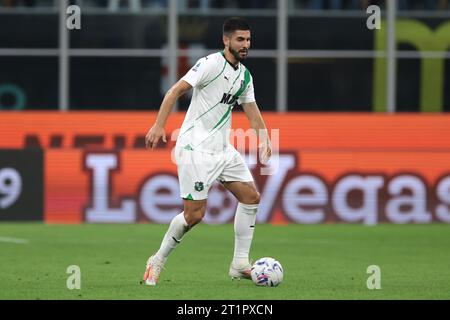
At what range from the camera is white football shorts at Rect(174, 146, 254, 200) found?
11391mm

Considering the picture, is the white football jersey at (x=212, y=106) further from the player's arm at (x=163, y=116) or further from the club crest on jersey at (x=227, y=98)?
the player's arm at (x=163, y=116)

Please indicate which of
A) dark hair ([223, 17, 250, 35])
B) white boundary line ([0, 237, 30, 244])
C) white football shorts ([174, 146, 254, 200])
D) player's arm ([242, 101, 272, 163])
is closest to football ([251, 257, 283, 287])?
white football shorts ([174, 146, 254, 200])

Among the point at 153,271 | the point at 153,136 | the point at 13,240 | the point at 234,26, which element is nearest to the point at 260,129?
the point at 234,26

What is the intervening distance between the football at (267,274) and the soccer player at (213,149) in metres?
0.24

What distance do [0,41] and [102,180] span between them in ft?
27.0

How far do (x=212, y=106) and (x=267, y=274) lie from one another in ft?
5.17

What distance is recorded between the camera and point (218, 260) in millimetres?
14570

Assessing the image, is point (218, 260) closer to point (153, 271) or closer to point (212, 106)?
point (153, 271)

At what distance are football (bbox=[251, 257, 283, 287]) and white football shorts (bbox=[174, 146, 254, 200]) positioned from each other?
786mm

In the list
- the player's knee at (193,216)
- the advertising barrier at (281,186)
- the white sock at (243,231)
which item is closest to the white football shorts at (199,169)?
the player's knee at (193,216)

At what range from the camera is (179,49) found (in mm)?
27766

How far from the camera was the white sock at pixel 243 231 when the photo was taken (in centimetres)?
Answer: 1177
